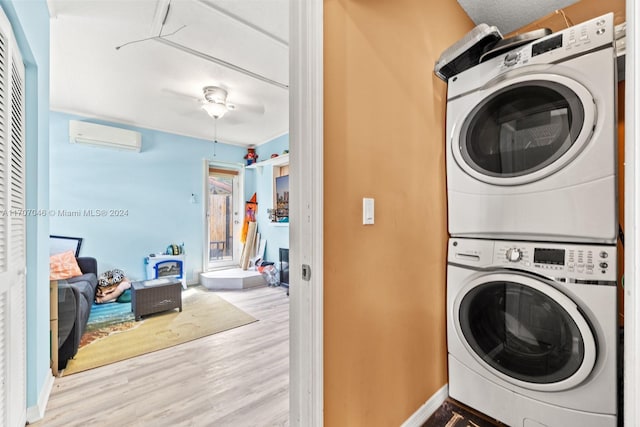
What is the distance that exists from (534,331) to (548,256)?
1.23 feet

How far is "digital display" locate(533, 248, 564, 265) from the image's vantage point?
1213 mm

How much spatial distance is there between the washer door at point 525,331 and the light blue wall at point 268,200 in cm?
339

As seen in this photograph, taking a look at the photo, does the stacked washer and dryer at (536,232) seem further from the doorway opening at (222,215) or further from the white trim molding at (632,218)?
the doorway opening at (222,215)

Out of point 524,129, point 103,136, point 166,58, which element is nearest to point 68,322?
point 166,58

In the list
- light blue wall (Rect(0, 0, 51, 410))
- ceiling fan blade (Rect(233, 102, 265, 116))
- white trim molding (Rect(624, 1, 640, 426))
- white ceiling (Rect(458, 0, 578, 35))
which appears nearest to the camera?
white trim molding (Rect(624, 1, 640, 426))

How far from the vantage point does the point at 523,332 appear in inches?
52.8

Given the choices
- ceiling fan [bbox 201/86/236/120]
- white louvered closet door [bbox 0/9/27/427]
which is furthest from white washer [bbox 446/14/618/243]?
ceiling fan [bbox 201/86/236/120]

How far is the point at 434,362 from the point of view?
1564 millimetres

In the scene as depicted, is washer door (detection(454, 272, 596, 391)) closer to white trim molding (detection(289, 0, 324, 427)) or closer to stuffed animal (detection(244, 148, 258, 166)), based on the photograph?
white trim molding (detection(289, 0, 324, 427))

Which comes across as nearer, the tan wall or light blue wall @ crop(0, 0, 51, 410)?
the tan wall

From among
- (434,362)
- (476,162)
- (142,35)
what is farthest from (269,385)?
(142,35)

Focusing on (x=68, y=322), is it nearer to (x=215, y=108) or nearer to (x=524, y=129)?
(x=215, y=108)

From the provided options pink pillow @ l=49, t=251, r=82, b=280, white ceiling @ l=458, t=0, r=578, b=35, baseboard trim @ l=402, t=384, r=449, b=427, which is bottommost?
baseboard trim @ l=402, t=384, r=449, b=427

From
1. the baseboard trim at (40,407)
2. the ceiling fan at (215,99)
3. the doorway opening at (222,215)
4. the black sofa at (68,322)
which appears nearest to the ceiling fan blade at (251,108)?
the ceiling fan at (215,99)
